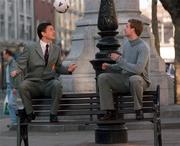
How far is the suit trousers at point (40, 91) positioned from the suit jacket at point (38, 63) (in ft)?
0.36

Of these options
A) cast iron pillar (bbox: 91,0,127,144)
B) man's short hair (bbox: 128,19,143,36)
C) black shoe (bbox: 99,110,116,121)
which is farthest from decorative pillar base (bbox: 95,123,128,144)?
man's short hair (bbox: 128,19,143,36)

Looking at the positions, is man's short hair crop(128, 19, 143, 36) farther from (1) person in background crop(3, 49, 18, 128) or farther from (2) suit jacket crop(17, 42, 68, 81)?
(1) person in background crop(3, 49, 18, 128)

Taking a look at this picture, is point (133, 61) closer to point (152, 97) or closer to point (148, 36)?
point (152, 97)

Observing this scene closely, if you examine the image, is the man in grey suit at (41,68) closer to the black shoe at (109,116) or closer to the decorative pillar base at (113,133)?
the black shoe at (109,116)

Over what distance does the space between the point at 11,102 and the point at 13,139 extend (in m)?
2.89

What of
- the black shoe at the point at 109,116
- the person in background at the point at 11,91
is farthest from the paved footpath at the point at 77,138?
the black shoe at the point at 109,116

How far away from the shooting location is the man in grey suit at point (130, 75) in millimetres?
9172

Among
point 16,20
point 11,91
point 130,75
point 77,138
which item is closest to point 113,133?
point 130,75

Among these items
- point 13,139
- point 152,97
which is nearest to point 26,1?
point 13,139

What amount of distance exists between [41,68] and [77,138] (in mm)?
3422

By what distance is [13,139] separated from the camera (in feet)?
43.1

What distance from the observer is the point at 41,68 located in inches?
382

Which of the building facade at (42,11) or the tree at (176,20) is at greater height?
the building facade at (42,11)

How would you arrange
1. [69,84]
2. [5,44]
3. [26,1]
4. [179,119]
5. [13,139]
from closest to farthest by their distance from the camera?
1. [13,139]
2. [179,119]
3. [69,84]
4. [5,44]
5. [26,1]
